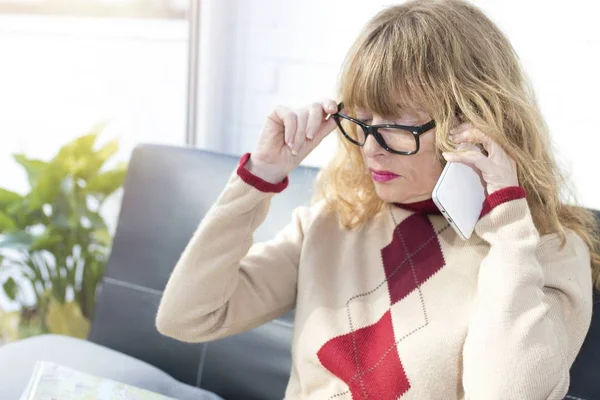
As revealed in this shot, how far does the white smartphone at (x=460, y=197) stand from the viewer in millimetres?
1016

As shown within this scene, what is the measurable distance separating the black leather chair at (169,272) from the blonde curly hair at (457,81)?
0.41 metres

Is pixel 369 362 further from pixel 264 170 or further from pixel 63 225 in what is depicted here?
pixel 63 225

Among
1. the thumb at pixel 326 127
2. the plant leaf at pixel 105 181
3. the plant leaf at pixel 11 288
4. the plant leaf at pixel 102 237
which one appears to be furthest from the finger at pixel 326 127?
the plant leaf at pixel 11 288

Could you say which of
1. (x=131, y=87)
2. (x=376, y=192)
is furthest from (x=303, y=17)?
(x=376, y=192)

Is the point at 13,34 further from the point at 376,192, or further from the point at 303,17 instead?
the point at 376,192

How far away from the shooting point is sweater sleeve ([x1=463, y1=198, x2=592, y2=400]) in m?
0.97

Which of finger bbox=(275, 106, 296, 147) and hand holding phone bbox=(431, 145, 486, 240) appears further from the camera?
finger bbox=(275, 106, 296, 147)

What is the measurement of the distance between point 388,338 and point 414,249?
0.15 metres

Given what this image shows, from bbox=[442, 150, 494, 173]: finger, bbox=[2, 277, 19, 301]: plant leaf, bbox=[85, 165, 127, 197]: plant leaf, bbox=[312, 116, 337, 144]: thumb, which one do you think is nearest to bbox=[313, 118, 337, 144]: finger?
bbox=[312, 116, 337, 144]: thumb

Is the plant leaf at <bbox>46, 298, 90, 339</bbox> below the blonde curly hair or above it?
below

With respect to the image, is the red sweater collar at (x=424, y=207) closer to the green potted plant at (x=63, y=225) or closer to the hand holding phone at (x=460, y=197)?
the hand holding phone at (x=460, y=197)

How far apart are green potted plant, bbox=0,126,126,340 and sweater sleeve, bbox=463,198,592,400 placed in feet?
3.61

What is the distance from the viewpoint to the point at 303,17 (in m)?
1.83

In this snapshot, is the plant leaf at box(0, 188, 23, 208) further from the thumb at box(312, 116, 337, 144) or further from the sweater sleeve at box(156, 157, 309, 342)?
the thumb at box(312, 116, 337, 144)
